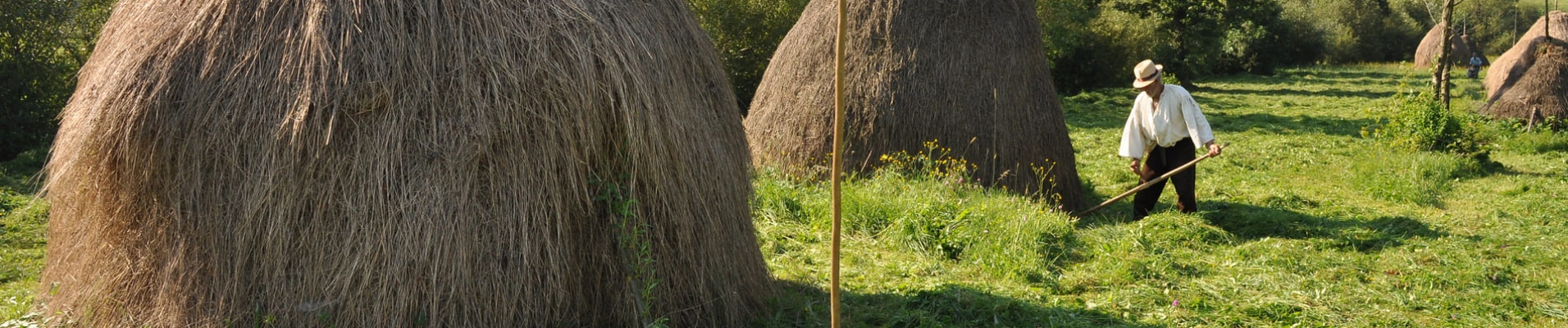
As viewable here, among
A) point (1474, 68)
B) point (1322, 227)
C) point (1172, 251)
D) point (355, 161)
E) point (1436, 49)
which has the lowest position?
point (1474, 68)

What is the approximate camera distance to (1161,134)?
23.8 ft

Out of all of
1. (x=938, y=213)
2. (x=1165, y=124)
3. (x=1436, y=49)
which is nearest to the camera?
(x=938, y=213)

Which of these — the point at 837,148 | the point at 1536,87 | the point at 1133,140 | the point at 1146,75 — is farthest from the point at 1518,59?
the point at 837,148

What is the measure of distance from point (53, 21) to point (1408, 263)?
13083 millimetres

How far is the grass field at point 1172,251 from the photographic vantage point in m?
5.03

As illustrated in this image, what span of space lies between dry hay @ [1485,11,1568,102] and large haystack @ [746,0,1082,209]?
11.5 m

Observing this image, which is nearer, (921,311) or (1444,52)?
(921,311)

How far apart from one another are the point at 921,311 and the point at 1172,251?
7.91ft

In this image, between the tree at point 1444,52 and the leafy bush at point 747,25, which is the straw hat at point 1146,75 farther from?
the leafy bush at point 747,25

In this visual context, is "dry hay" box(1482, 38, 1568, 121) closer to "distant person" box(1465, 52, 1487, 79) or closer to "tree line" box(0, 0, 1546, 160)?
"tree line" box(0, 0, 1546, 160)

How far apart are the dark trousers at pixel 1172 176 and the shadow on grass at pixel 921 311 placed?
270 centimetres

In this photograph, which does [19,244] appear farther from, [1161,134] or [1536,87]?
[1536,87]

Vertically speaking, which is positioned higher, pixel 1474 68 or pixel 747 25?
pixel 747 25

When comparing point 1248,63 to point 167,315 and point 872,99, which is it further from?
point 167,315
